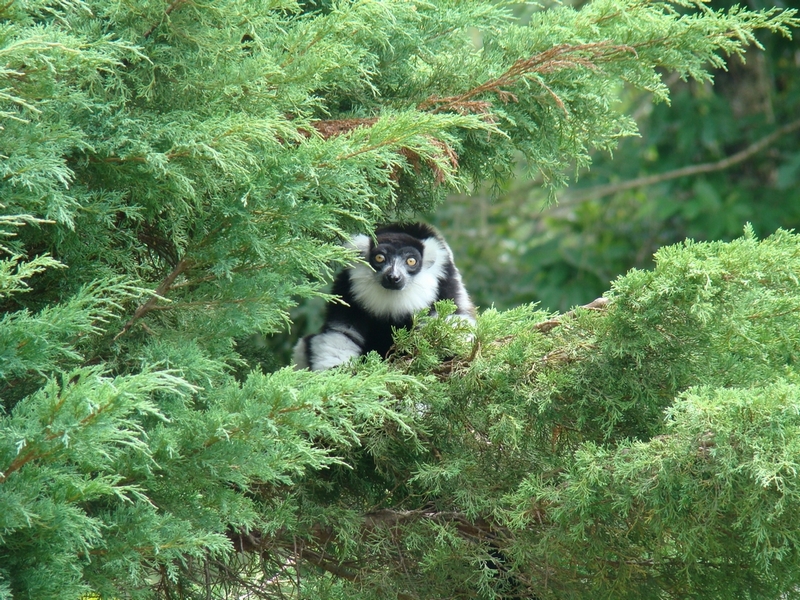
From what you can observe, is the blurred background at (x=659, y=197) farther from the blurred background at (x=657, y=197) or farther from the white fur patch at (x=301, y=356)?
the white fur patch at (x=301, y=356)

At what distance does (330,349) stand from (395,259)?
1.49 feet

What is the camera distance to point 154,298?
2316 mm

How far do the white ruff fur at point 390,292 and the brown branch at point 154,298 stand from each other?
146cm

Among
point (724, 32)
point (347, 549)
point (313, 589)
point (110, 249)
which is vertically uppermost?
point (724, 32)

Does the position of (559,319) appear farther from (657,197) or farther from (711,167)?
(711,167)

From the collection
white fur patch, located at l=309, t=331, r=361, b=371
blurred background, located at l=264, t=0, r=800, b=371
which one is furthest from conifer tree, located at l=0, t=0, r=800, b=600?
blurred background, located at l=264, t=0, r=800, b=371

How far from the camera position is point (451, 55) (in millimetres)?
3248

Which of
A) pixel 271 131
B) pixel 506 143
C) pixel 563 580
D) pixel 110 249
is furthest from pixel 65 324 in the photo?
pixel 506 143

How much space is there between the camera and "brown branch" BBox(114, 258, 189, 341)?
2295 millimetres

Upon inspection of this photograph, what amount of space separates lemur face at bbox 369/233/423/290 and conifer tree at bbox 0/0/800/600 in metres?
0.74

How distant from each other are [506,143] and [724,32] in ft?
2.81

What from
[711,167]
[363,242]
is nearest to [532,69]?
[363,242]

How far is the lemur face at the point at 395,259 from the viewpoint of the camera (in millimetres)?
3670

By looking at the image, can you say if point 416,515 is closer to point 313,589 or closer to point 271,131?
point 313,589
